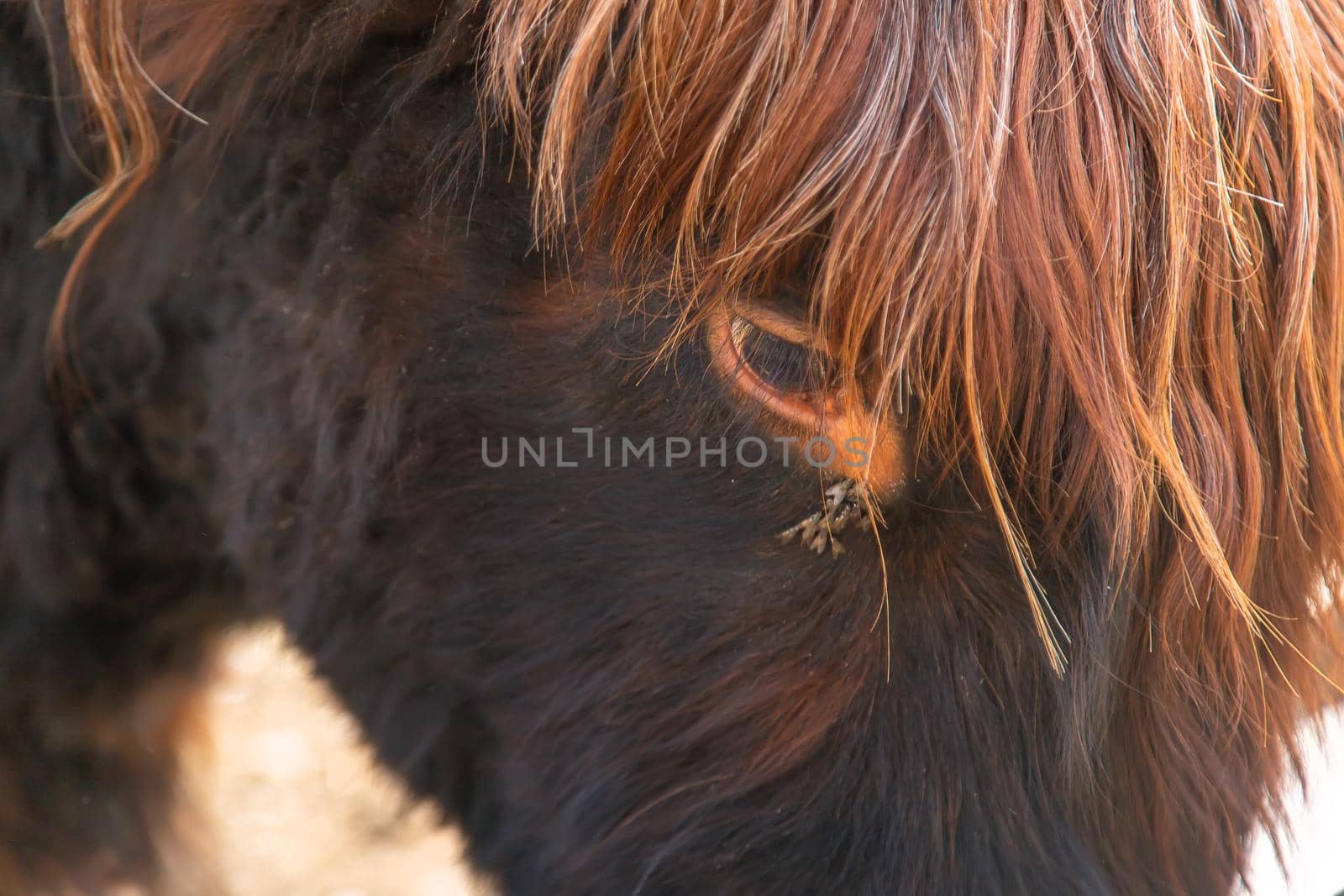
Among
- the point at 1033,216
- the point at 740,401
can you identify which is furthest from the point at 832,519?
the point at 1033,216

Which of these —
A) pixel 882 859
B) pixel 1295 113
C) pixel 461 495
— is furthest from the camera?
pixel 461 495

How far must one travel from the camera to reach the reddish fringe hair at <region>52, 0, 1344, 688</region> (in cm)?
78

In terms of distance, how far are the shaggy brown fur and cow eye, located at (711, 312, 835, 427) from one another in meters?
0.02

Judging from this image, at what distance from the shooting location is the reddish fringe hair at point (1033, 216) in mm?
780

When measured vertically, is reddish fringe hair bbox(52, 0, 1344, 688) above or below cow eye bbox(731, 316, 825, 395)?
above

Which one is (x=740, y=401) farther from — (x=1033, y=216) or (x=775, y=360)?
(x=1033, y=216)

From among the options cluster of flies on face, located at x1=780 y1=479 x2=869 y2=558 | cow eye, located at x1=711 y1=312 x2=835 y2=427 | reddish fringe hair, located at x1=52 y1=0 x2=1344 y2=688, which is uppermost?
reddish fringe hair, located at x1=52 y1=0 x2=1344 y2=688

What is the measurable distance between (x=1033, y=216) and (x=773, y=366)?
0.23m

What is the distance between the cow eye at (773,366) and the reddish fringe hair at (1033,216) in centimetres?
3

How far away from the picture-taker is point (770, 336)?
88cm

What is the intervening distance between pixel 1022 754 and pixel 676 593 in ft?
1.05

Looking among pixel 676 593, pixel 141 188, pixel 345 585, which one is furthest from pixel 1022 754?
pixel 141 188

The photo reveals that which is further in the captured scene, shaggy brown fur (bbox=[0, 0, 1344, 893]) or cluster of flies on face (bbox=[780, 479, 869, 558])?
cluster of flies on face (bbox=[780, 479, 869, 558])

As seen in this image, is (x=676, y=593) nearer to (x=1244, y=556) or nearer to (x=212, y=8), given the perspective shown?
(x=1244, y=556)
